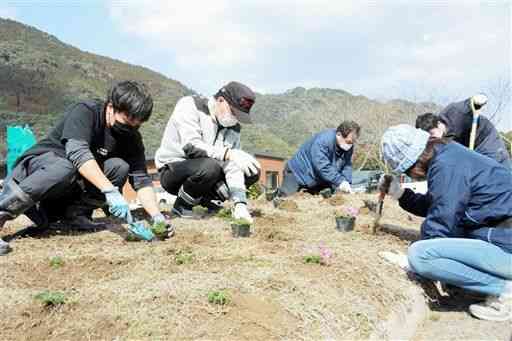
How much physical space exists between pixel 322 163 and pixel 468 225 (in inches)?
134

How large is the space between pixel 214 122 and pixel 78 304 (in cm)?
237

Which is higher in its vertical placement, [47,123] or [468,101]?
[468,101]

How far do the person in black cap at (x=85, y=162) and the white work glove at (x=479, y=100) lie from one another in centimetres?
336

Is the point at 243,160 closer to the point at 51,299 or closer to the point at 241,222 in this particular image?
the point at 241,222

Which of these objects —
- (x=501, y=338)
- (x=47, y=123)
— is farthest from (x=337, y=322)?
(x=47, y=123)

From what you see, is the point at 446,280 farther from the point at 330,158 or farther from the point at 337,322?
the point at 330,158

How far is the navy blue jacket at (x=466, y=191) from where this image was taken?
8.58ft

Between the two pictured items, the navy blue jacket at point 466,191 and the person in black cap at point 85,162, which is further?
the person in black cap at point 85,162

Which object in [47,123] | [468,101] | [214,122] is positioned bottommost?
[47,123]

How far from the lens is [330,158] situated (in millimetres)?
6266

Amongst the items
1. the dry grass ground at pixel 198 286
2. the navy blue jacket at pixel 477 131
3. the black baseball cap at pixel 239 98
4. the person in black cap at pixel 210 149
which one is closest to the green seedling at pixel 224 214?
the person in black cap at pixel 210 149

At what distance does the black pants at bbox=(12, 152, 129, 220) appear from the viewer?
129 inches

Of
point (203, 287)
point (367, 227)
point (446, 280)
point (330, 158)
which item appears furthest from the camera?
point (330, 158)

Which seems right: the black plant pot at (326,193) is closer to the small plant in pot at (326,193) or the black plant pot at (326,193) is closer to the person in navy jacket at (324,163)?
the small plant in pot at (326,193)
